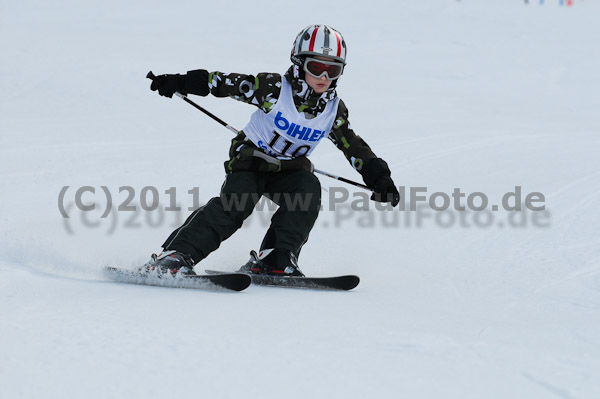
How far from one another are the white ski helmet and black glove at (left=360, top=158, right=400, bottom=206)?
0.63 metres

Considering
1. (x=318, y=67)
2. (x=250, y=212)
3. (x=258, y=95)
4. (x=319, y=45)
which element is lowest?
(x=250, y=212)

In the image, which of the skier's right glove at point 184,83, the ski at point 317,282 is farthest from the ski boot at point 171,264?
the skier's right glove at point 184,83

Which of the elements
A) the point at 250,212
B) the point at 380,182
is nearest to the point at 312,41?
the point at 380,182

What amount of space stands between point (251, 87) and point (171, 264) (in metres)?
1.12

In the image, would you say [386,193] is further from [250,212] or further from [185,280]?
[185,280]

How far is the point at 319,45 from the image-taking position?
3930mm

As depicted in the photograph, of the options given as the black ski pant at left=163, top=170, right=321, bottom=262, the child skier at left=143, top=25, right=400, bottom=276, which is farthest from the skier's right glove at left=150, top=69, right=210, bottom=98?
the black ski pant at left=163, top=170, right=321, bottom=262

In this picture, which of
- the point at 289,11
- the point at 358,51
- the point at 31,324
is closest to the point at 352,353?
the point at 31,324

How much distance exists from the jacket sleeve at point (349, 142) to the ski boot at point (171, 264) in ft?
3.86

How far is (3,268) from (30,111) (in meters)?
6.31

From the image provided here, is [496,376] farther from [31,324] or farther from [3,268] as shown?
[3,268]

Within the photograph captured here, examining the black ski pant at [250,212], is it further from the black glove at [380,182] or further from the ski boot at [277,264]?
the black glove at [380,182]

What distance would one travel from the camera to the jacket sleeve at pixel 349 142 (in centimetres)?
424

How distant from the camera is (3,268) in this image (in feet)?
10.7
